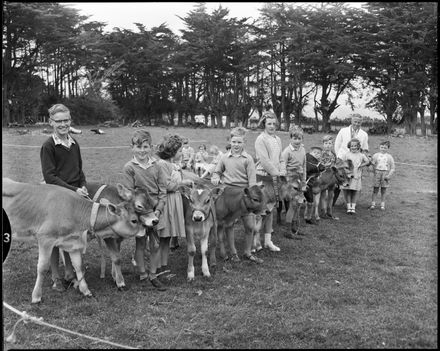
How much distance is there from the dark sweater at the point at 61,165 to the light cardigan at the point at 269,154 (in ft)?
9.07

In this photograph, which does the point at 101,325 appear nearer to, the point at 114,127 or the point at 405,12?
the point at 114,127

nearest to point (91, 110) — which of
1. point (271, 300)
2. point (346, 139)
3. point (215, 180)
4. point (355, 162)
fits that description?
point (346, 139)

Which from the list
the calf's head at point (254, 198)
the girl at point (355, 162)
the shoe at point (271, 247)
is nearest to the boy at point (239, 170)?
the calf's head at point (254, 198)

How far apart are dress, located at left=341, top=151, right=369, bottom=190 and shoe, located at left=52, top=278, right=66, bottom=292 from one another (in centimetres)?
632

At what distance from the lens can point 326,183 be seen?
28.3ft

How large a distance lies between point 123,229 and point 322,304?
232 centimetres

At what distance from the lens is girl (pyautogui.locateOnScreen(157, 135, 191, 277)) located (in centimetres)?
509

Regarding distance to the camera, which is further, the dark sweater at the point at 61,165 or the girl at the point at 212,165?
the girl at the point at 212,165

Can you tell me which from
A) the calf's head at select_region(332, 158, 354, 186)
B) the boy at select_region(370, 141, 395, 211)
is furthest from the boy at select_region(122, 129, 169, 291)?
the boy at select_region(370, 141, 395, 211)

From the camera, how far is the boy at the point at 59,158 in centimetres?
472

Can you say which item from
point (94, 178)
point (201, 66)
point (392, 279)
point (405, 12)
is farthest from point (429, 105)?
point (392, 279)

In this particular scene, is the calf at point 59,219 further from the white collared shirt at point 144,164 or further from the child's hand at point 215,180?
the child's hand at point 215,180

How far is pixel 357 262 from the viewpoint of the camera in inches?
238

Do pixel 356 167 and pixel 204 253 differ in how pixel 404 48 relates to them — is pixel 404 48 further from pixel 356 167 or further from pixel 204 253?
pixel 204 253
